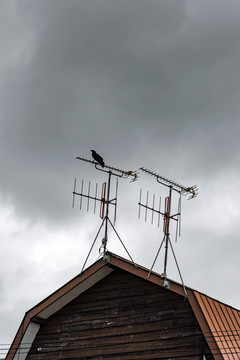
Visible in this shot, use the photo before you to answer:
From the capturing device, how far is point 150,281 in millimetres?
25547

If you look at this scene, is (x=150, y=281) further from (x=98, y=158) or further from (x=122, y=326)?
(x=98, y=158)

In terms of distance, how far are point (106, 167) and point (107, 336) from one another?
5.75 meters

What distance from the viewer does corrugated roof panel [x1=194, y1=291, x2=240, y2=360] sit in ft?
76.1

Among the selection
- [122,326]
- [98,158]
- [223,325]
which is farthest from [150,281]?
[98,158]

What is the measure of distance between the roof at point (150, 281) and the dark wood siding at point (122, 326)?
33 cm

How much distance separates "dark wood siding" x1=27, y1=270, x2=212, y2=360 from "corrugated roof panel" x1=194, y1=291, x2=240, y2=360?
0.57 meters

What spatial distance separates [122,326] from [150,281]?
5.71 feet

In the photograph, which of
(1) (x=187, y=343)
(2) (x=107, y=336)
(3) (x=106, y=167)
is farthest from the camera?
(3) (x=106, y=167)

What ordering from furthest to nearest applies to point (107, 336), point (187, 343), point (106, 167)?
point (106, 167), point (107, 336), point (187, 343)

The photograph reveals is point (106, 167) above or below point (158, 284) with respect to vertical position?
above

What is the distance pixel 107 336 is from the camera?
26.0m

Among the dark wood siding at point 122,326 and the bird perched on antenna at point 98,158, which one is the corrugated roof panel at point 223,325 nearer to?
the dark wood siding at point 122,326

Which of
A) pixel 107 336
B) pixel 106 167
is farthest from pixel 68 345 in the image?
pixel 106 167

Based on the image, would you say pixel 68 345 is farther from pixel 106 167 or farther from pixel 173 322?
pixel 106 167
